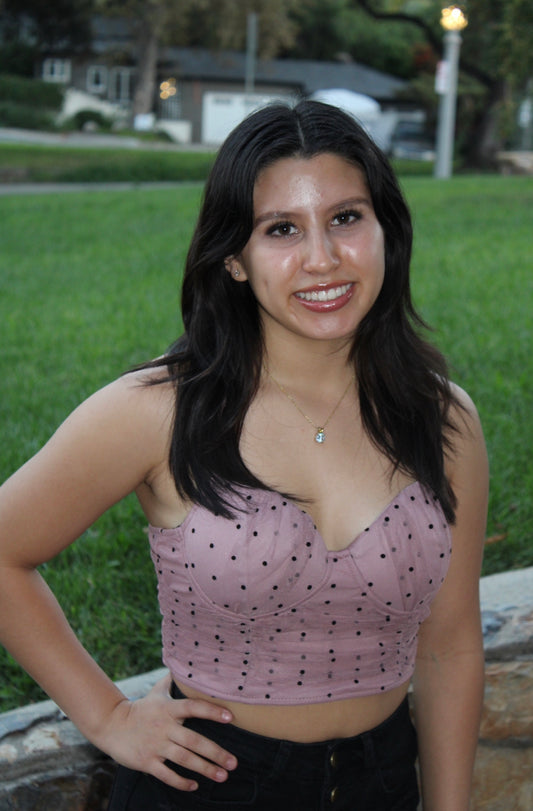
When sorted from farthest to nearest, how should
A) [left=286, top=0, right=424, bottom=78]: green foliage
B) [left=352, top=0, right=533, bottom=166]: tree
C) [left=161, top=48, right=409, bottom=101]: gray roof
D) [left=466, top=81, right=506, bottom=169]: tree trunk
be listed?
[left=286, top=0, right=424, bottom=78]: green foliage < [left=161, top=48, right=409, bottom=101]: gray roof < [left=466, top=81, right=506, bottom=169]: tree trunk < [left=352, top=0, right=533, bottom=166]: tree

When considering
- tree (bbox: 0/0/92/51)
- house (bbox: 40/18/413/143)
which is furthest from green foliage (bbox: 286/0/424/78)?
tree (bbox: 0/0/92/51)

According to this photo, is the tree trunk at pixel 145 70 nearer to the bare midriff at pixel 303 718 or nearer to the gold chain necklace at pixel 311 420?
the gold chain necklace at pixel 311 420

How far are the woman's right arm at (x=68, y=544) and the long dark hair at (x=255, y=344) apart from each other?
3.8 inches

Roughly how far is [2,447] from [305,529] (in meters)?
2.80

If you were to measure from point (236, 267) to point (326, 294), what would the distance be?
21cm

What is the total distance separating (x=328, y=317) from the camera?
1.96m

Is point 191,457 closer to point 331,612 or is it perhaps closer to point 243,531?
point 243,531

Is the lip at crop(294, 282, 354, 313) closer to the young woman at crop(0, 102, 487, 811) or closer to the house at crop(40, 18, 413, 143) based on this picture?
the young woman at crop(0, 102, 487, 811)

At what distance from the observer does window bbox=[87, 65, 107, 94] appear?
61094 mm

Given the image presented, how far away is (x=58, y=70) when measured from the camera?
60625 millimetres

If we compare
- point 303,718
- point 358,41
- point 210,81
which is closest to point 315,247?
point 303,718

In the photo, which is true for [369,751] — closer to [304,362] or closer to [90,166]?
[304,362]

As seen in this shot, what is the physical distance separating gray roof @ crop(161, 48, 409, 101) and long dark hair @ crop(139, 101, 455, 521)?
187 feet

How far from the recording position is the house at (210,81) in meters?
56.3
